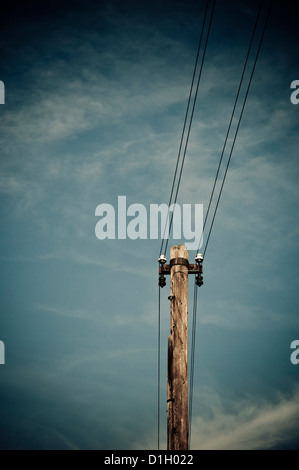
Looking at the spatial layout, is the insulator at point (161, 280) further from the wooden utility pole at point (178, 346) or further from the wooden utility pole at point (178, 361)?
the wooden utility pole at point (178, 361)

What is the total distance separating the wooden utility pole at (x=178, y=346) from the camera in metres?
5.80

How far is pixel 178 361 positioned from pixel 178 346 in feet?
0.79

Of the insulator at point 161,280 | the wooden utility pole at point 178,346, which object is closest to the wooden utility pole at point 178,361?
the wooden utility pole at point 178,346

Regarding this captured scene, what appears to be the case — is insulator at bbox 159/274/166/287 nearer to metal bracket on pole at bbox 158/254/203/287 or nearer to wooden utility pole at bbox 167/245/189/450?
metal bracket on pole at bbox 158/254/203/287

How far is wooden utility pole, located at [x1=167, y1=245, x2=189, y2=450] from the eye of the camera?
5788 millimetres

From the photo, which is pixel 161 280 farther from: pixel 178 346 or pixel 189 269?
pixel 178 346

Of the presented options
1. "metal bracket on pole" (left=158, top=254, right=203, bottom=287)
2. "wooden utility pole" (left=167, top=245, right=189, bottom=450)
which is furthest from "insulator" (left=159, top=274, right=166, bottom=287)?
"wooden utility pole" (left=167, top=245, right=189, bottom=450)

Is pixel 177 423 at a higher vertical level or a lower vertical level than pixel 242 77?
lower

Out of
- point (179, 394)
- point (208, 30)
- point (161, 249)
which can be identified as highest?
point (208, 30)

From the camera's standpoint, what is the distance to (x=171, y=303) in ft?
21.8
